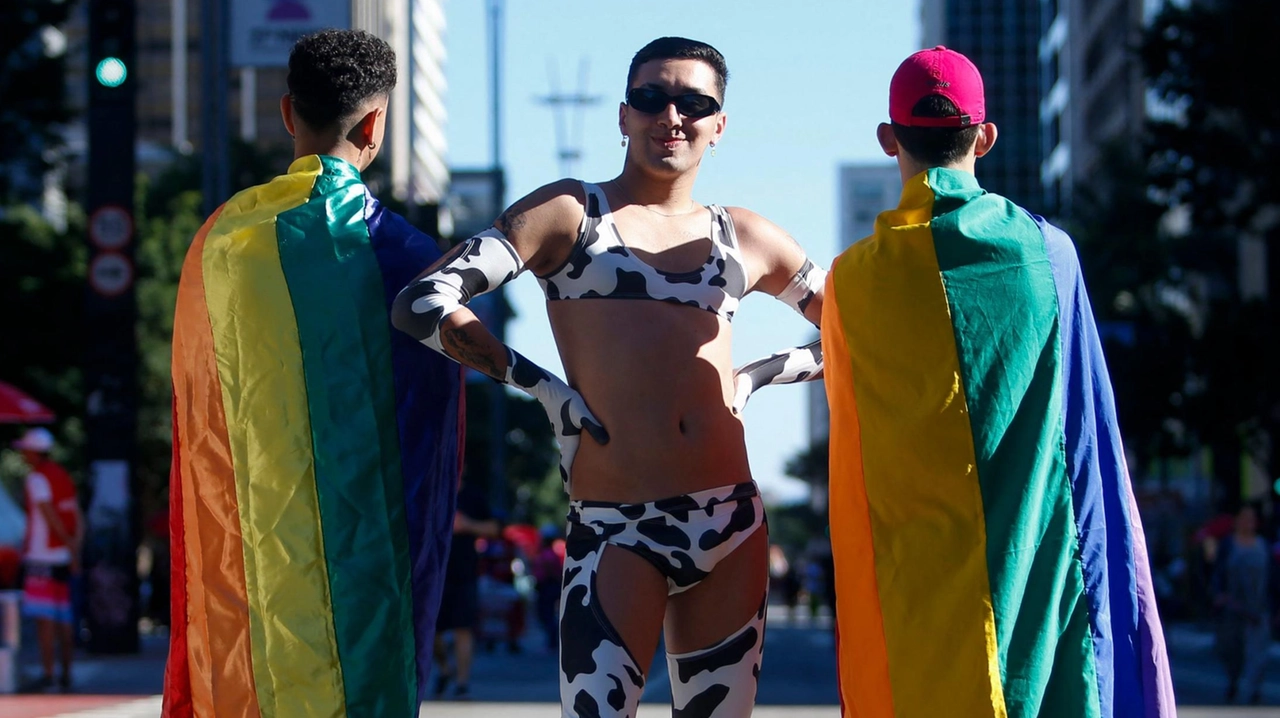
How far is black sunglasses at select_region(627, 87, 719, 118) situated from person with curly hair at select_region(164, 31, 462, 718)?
27.2 inches

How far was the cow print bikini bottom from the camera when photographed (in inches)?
172

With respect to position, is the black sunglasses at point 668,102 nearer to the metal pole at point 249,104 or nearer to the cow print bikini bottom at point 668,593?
the cow print bikini bottom at point 668,593

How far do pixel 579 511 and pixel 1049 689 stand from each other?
3.81ft

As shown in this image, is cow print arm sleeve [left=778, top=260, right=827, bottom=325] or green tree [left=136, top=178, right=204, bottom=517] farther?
green tree [left=136, top=178, right=204, bottom=517]

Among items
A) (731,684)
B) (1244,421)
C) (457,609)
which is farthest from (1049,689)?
(1244,421)

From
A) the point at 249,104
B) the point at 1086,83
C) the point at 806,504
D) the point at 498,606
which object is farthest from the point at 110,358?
the point at 806,504

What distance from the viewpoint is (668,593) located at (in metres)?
→ 4.56

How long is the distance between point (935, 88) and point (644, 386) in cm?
96

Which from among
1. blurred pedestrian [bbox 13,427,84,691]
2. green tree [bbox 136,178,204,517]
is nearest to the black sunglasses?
blurred pedestrian [bbox 13,427,84,691]

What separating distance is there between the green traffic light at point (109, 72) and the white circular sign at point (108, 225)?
121cm

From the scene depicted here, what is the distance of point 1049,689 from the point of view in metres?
4.08

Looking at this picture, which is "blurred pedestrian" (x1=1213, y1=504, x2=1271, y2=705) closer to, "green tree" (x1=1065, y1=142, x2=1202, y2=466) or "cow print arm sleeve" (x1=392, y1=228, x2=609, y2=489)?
"green tree" (x1=1065, y1=142, x2=1202, y2=466)

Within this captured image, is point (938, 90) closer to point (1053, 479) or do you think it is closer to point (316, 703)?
point (1053, 479)

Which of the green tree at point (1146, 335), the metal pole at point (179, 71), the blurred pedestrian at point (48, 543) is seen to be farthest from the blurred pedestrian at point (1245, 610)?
the metal pole at point (179, 71)
